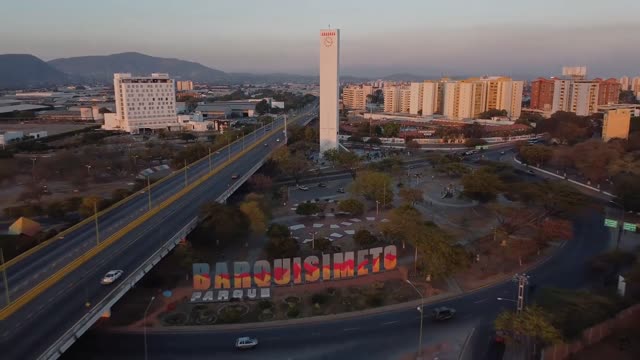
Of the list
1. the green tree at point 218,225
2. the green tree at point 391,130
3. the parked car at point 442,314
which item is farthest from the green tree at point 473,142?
the parked car at point 442,314

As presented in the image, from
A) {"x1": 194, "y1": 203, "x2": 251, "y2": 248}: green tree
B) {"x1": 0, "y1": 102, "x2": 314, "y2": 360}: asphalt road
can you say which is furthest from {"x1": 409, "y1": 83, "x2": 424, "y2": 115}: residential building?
{"x1": 194, "y1": 203, "x2": 251, "y2": 248}: green tree

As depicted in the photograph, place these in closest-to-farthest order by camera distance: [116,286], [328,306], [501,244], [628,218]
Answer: [116,286], [328,306], [501,244], [628,218]

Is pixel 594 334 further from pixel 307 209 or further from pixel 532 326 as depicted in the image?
pixel 307 209

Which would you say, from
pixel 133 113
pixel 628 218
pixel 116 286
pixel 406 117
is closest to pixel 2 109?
pixel 133 113

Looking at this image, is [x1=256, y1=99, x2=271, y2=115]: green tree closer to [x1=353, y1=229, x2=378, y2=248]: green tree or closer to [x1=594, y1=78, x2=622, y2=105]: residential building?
[x1=594, y1=78, x2=622, y2=105]: residential building

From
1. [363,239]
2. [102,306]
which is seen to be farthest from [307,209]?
[102,306]

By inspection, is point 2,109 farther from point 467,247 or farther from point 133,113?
point 467,247
